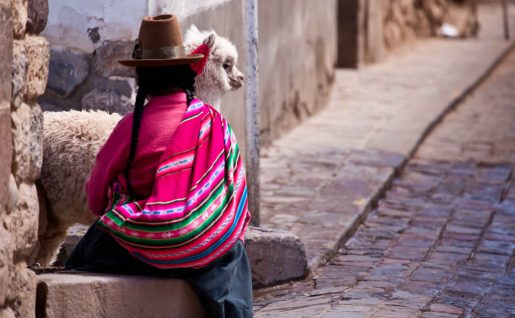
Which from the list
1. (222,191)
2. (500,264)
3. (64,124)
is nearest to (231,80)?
(64,124)

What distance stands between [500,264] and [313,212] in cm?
146

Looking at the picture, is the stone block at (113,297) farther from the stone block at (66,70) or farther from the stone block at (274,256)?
the stone block at (66,70)

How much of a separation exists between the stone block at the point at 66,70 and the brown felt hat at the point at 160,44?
2.00 metres

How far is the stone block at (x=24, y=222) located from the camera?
4.00 metres

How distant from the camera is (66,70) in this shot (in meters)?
6.51

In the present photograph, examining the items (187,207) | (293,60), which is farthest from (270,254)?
(293,60)

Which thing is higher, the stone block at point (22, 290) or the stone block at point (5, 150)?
the stone block at point (5, 150)

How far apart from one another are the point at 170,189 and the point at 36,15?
→ 0.87 metres

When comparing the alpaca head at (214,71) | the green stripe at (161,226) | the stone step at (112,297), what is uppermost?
the alpaca head at (214,71)

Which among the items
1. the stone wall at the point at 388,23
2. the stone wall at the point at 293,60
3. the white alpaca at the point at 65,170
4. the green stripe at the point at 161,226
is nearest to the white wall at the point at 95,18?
the white alpaca at the point at 65,170

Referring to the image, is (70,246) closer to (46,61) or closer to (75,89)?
(75,89)

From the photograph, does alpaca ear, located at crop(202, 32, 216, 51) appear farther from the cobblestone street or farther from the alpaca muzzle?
the cobblestone street

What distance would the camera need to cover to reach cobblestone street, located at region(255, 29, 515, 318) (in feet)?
18.3

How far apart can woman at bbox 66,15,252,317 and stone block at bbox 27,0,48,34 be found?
409mm
